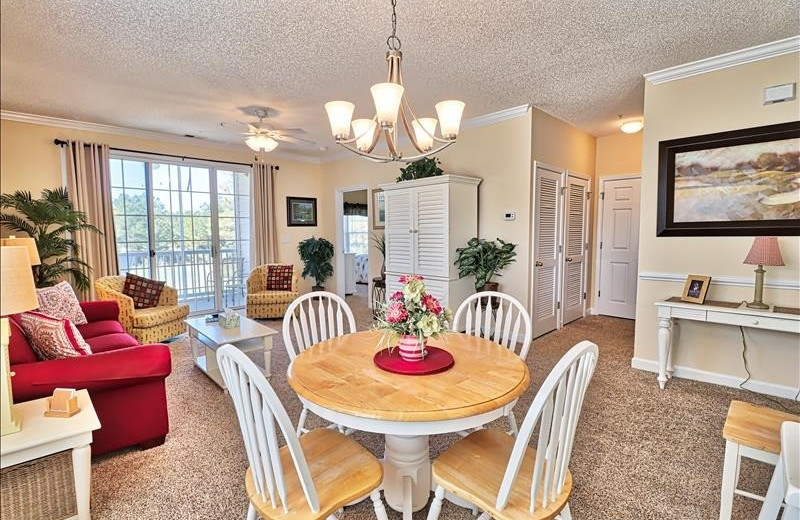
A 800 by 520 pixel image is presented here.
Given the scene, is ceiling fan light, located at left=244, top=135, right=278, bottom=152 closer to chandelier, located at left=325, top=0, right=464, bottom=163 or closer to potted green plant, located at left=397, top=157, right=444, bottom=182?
potted green plant, located at left=397, top=157, right=444, bottom=182

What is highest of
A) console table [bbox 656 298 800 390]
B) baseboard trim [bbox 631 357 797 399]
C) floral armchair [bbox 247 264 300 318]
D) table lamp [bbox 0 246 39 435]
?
table lamp [bbox 0 246 39 435]

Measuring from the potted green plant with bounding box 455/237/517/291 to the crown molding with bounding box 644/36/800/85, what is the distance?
6.52 feet

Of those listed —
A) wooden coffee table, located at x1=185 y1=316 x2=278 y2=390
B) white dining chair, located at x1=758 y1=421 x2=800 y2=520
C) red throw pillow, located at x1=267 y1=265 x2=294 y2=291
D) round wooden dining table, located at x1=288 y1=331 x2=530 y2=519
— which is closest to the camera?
white dining chair, located at x1=758 y1=421 x2=800 y2=520

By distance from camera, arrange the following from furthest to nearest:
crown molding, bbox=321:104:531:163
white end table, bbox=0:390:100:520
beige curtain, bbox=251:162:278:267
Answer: beige curtain, bbox=251:162:278:267
crown molding, bbox=321:104:531:163
white end table, bbox=0:390:100:520

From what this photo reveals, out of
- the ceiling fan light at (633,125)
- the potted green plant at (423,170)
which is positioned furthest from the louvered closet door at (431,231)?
the ceiling fan light at (633,125)

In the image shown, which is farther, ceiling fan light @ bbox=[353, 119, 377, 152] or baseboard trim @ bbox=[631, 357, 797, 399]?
baseboard trim @ bbox=[631, 357, 797, 399]

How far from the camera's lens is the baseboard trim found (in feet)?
9.31

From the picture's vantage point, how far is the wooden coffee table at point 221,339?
3162mm

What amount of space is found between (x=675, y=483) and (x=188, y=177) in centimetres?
632

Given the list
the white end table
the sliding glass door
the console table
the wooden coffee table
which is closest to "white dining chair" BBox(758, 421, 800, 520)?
the console table

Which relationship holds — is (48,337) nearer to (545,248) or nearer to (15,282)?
(15,282)

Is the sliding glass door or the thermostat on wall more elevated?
the thermostat on wall

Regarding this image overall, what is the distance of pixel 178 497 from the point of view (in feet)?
6.05

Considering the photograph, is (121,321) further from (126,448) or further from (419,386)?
(419,386)
